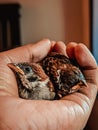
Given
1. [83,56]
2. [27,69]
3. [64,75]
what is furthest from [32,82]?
[83,56]

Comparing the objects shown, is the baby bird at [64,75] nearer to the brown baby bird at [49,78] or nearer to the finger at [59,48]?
the brown baby bird at [49,78]

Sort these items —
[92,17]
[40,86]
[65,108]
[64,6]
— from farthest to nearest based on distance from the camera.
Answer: [64,6], [92,17], [40,86], [65,108]

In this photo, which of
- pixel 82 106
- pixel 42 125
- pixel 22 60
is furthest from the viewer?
pixel 22 60

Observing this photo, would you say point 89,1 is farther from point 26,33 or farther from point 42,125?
point 42,125

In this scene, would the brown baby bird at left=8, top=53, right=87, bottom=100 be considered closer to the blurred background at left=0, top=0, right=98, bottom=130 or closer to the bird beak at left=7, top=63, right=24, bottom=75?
the bird beak at left=7, top=63, right=24, bottom=75

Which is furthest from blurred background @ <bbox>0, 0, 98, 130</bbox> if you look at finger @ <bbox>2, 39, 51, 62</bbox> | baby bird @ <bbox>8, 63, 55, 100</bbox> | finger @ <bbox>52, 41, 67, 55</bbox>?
baby bird @ <bbox>8, 63, 55, 100</bbox>

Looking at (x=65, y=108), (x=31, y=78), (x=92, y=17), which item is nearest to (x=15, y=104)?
(x=65, y=108)
